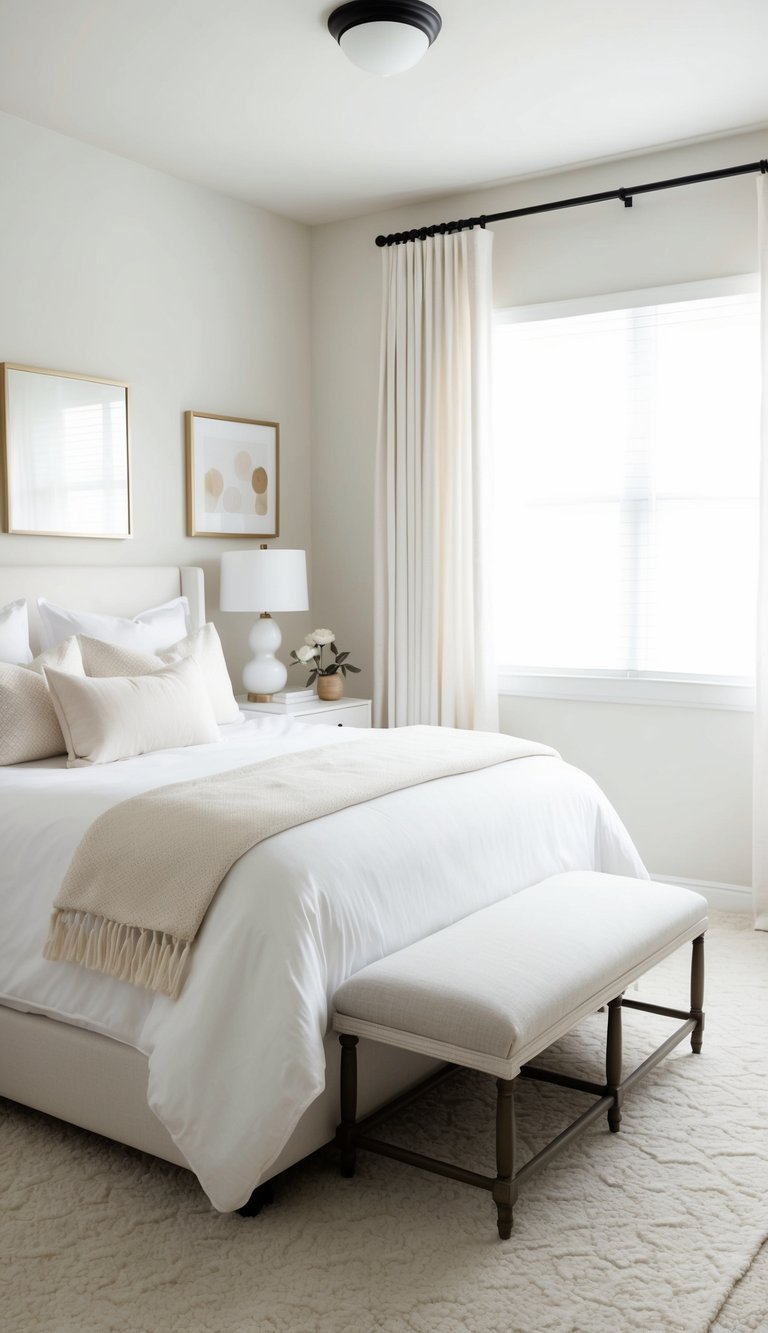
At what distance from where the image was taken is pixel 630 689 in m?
4.49

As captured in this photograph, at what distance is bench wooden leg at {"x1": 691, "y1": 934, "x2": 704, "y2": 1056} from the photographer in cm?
292

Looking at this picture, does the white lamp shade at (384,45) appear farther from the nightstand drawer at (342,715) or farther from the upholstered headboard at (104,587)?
the nightstand drawer at (342,715)

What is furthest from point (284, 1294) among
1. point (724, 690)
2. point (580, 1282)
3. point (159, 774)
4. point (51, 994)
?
point (724, 690)

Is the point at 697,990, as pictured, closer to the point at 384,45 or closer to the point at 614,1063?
the point at 614,1063

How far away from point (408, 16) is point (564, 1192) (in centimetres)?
300

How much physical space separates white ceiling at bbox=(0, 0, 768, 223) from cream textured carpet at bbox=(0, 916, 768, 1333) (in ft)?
9.63

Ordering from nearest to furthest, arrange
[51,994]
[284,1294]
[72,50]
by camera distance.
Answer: [284,1294], [51,994], [72,50]

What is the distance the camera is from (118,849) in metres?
2.38

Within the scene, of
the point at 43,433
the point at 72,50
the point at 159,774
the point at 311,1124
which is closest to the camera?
the point at 311,1124

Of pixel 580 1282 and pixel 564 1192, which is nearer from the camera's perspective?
pixel 580 1282

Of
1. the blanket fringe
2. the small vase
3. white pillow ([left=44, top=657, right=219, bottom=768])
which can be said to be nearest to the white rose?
the small vase

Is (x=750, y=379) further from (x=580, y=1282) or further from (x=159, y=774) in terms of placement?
(x=580, y=1282)

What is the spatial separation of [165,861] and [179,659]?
1.50 metres

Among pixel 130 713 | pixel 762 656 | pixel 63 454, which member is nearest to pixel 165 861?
pixel 130 713
